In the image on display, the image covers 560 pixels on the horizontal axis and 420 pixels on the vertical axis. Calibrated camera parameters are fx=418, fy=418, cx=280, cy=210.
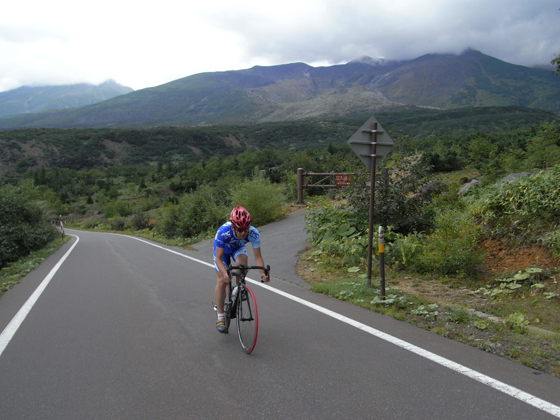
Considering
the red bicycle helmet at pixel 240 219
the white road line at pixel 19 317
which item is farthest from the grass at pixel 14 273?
the red bicycle helmet at pixel 240 219

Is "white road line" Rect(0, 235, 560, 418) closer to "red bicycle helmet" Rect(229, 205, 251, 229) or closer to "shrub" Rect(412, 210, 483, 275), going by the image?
"red bicycle helmet" Rect(229, 205, 251, 229)

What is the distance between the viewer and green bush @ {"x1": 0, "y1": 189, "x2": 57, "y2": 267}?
15806 mm

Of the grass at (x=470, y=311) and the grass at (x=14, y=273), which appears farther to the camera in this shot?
the grass at (x=14, y=273)

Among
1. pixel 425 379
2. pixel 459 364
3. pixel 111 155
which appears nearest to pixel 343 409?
pixel 425 379

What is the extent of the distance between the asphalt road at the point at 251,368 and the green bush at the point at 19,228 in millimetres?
10052

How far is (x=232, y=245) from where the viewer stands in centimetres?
524

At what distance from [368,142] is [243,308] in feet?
12.8

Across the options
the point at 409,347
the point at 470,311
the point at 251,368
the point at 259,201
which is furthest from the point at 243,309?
the point at 259,201

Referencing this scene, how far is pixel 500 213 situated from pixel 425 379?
6256mm

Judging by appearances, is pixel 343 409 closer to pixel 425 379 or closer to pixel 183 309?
pixel 425 379

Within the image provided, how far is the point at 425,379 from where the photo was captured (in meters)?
3.86

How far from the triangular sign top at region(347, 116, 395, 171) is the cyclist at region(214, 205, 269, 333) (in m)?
2.95

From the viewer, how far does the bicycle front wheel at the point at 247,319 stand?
455cm

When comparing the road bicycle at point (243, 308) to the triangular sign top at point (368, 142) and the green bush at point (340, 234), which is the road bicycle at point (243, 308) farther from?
the green bush at point (340, 234)
